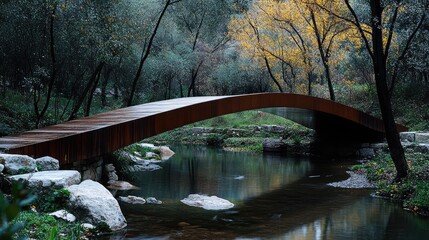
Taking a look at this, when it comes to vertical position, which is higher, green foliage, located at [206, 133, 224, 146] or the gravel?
green foliage, located at [206, 133, 224, 146]

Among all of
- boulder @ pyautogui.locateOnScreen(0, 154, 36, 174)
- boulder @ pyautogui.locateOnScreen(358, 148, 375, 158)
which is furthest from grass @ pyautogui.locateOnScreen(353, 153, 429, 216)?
boulder @ pyautogui.locateOnScreen(0, 154, 36, 174)

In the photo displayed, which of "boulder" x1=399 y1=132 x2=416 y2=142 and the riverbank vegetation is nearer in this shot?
"boulder" x1=399 y1=132 x2=416 y2=142

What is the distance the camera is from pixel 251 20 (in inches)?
1065

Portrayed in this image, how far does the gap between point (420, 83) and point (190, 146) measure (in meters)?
13.2

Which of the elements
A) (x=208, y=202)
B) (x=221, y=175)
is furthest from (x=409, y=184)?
(x=221, y=175)

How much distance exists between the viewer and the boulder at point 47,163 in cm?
871

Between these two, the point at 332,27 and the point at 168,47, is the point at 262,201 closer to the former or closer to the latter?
the point at 332,27

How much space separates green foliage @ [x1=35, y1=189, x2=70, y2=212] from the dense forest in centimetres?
712

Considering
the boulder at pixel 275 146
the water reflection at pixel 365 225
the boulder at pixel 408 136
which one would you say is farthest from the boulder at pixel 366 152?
the water reflection at pixel 365 225

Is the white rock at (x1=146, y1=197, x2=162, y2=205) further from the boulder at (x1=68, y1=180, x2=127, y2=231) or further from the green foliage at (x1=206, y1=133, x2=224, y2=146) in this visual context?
the green foliage at (x1=206, y1=133, x2=224, y2=146)

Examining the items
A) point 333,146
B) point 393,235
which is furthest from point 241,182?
point 333,146

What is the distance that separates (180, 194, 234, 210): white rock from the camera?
11.0m

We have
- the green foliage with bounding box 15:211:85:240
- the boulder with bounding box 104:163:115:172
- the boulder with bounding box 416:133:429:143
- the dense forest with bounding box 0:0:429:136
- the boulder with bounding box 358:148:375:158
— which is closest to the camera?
the green foliage with bounding box 15:211:85:240

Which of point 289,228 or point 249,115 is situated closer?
point 289,228
